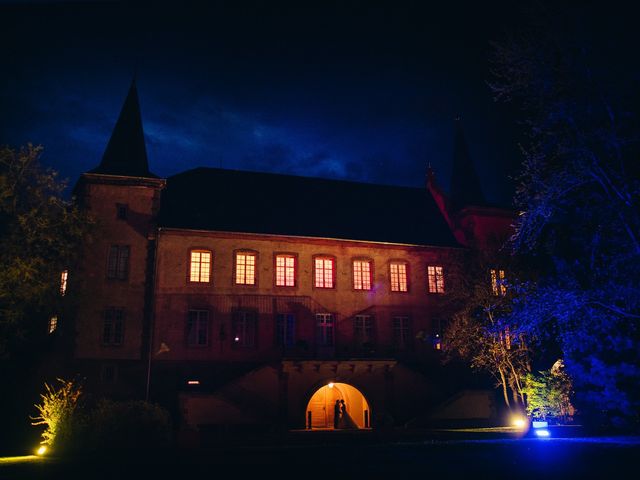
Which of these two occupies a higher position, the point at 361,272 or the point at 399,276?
the point at 361,272

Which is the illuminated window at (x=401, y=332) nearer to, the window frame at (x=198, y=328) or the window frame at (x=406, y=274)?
the window frame at (x=406, y=274)

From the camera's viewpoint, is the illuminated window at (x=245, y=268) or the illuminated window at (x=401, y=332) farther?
the illuminated window at (x=401, y=332)

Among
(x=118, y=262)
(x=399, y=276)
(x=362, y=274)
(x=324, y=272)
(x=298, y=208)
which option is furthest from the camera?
(x=298, y=208)

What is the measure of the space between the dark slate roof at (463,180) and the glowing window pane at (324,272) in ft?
36.3

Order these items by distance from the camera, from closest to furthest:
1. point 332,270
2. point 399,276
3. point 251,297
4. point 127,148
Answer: point 251,297
point 127,148
point 332,270
point 399,276

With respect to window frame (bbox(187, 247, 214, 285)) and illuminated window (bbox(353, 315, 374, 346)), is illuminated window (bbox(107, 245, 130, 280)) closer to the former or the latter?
window frame (bbox(187, 247, 214, 285))

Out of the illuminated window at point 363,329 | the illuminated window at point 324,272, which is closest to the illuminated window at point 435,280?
the illuminated window at point 363,329

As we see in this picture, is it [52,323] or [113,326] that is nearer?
[113,326]

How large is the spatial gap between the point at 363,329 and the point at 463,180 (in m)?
14.5

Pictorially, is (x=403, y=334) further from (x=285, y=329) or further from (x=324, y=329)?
(x=285, y=329)

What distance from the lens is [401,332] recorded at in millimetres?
32438

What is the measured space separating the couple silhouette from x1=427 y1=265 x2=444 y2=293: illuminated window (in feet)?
29.4

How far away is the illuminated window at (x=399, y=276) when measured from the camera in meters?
33.1

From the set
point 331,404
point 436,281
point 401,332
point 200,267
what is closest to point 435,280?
point 436,281
